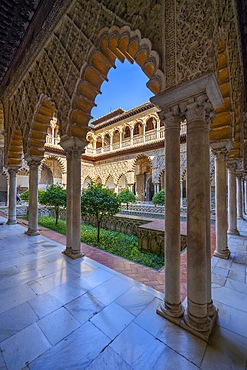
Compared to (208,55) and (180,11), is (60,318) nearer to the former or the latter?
(208,55)

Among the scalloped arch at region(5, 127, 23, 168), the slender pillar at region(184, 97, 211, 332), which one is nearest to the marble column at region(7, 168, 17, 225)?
the scalloped arch at region(5, 127, 23, 168)

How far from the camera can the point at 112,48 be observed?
343 centimetres

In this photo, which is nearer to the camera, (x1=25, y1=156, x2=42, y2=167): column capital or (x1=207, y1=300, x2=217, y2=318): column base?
(x1=207, y1=300, x2=217, y2=318): column base

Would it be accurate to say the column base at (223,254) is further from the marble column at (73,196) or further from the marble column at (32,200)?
the marble column at (32,200)

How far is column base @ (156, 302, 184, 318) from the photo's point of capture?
2166 millimetres

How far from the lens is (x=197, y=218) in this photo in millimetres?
2068

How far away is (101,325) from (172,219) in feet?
5.16

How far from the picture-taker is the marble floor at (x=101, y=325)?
5.38 feet

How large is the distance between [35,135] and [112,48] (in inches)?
148

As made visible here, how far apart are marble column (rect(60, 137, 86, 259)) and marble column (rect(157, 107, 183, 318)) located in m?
2.50

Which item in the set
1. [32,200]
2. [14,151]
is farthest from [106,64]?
[14,151]

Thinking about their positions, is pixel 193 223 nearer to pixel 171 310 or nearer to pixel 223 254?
pixel 171 310

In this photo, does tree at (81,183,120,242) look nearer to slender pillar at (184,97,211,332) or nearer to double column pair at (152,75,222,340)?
double column pair at (152,75,222,340)

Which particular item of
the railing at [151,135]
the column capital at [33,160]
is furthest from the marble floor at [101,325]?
the railing at [151,135]
